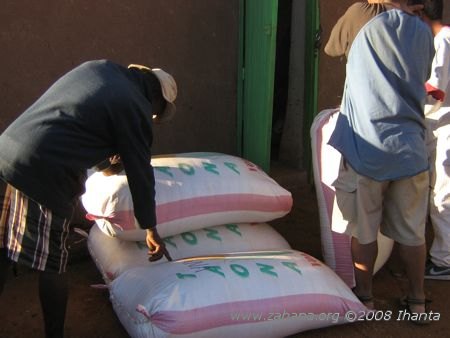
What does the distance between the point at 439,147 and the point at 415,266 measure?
86 centimetres

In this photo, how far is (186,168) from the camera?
3.17 metres

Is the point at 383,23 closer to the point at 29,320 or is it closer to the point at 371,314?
the point at 371,314

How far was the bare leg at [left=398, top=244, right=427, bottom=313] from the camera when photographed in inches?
119

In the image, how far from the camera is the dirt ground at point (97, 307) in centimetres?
296

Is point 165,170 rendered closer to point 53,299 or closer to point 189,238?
point 189,238

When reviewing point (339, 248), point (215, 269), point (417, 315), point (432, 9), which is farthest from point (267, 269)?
point (432, 9)

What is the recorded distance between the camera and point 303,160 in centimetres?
502

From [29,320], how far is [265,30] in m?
2.33

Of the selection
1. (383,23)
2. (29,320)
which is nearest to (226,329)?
(29,320)

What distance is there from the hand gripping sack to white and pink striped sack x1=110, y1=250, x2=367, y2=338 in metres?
0.15

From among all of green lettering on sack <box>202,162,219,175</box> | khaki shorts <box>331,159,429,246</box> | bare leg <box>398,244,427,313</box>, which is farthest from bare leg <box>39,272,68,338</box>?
bare leg <box>398,244,427,313</box>

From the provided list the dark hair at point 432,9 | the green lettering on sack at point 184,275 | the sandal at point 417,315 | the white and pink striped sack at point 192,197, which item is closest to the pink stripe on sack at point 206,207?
the white and pink striped sack at point 192,197

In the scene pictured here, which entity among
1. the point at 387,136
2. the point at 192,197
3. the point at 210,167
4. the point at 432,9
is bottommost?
the point at 192,197

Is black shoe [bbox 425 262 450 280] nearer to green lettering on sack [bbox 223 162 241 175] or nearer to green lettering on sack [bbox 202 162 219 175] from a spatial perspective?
green lettering on sack [bbox 223 162 241 175]
